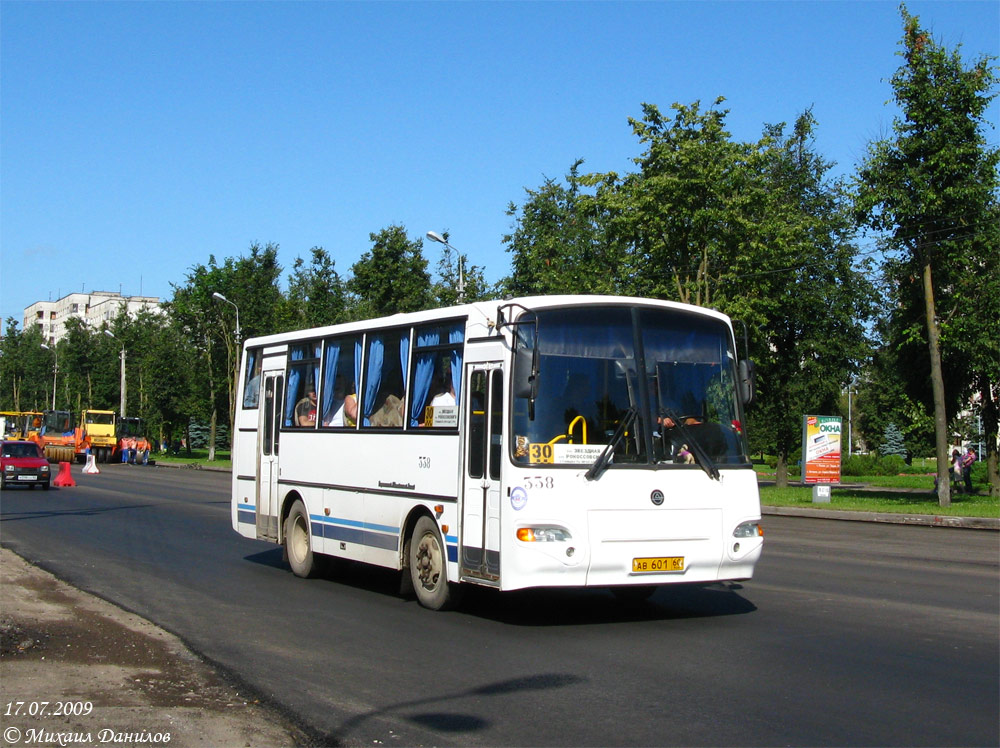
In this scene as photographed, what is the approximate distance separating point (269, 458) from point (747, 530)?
723cm

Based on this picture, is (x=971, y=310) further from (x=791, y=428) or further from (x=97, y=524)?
(x=97, y=524)

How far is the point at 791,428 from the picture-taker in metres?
46.9

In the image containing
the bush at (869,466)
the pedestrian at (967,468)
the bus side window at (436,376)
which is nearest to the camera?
the bus side window at (436,376)

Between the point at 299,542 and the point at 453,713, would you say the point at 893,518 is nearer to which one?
the point at 299,542

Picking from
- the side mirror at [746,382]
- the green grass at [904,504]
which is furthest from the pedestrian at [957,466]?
the side mirror at [746,382]

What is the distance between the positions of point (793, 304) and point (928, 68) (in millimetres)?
14886

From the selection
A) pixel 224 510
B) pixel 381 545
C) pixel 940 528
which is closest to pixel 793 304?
pixel 940 528

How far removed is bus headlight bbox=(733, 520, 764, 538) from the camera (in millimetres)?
10648

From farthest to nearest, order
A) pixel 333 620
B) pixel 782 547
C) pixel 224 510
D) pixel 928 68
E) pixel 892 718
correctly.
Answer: pixel 928 68, pixel 224 510, pixel 782 547, pixel 333 620, pixel 892 718

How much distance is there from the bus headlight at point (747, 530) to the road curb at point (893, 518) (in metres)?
14.0

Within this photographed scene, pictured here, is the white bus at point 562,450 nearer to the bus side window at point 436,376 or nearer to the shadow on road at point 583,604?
the bus side window at point 436,376

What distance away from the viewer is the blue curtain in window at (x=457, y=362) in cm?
1118

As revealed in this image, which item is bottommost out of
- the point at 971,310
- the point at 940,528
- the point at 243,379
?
the point at 940,528

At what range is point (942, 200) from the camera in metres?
30.6
